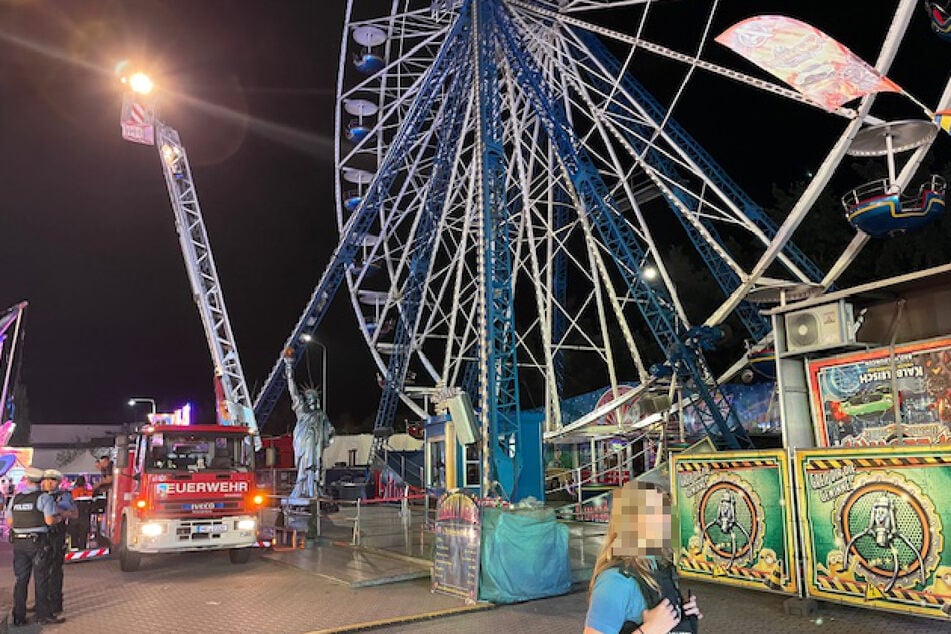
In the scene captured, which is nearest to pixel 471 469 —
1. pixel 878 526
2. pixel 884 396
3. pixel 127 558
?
pixel 127 558

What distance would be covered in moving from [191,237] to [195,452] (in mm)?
16862

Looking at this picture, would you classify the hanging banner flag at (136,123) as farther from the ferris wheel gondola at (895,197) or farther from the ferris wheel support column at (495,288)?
the ferris wheel gondola at (895,197)

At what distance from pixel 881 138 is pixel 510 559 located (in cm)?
819

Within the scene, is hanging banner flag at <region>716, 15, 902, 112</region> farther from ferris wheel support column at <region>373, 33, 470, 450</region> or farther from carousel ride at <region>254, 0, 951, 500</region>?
ferris wheel support column at <region>373, 33, 470, 450</region>

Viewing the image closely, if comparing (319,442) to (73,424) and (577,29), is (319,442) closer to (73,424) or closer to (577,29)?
(577,29)

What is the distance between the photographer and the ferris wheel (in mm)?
14633

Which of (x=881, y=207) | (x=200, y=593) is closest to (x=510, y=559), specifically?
(x=200, y=593)

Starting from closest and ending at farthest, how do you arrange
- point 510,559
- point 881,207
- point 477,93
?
1. point 510,559
2. point 881,207
3. point 477,93

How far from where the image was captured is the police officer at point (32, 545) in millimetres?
8359

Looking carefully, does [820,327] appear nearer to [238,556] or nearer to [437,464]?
[238,556]

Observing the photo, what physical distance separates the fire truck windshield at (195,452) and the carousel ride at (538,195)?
3.94 m

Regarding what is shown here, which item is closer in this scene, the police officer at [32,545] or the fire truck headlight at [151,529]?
the police officer at [32,545]

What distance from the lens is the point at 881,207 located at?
35.7ft

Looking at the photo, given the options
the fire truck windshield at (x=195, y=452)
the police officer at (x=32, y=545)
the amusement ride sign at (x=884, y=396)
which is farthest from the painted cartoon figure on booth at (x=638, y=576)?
the fire truck windshield at (x=195, y=452)
